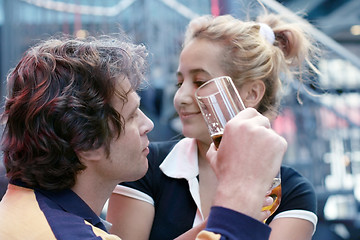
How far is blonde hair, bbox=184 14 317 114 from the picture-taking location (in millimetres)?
1791

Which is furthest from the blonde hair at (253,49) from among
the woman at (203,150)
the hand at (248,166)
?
the hand at (248,166)

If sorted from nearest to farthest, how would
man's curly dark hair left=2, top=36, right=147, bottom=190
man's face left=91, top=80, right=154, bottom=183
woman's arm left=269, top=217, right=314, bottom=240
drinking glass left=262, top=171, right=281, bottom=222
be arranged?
1. drinking glass left=262, top=171, right=281, bottom=222
2. man's curly dark hair left=2, top=36, right=147, bottom=190
3. man's face left=91, top=80, right=154, bottom=183
4. woman's arm left=269, top=217, right=314, bottom=240

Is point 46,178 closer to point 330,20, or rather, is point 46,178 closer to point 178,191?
point 178,191

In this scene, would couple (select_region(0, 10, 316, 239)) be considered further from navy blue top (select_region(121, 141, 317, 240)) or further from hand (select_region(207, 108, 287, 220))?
navy blue top (select_region(121, 141, 317, 240))

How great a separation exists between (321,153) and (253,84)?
90.6 inches

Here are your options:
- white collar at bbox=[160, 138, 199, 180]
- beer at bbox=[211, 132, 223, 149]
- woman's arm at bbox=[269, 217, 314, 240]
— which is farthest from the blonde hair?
beer at bbox=[211, 132, 223, 149]

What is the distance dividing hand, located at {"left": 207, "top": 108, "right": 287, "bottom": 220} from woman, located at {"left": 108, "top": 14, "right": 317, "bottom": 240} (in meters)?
0.66

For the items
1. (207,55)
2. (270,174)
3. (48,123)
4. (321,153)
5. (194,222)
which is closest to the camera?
(270,174)

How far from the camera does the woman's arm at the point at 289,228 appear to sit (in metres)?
1.50

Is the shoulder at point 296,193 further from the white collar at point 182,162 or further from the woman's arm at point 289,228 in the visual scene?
the white collar at point 182,162

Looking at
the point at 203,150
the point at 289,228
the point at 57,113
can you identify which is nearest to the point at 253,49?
the point at 203,150

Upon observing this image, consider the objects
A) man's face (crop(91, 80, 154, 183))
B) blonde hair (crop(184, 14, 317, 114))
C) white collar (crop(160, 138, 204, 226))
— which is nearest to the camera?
man's face (crop(91, 80, 154, 183))

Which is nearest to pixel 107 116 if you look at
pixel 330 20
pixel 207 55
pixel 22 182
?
pixel 22 182

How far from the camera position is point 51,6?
185 inches
